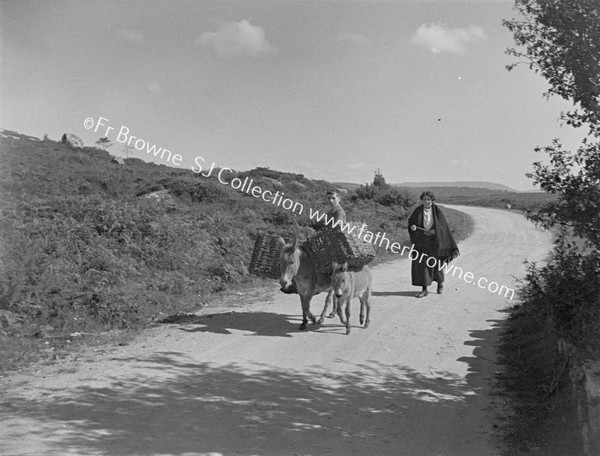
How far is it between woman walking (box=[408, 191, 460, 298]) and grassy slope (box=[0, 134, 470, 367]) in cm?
424

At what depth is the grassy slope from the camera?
8.73 meters

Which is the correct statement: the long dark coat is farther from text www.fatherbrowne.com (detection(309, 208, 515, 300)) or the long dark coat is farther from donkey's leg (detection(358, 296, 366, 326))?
donkey's leg (detection(358, 296, 366, 326))

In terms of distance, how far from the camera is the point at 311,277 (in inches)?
340

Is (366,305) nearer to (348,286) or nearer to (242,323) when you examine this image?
(348,286)

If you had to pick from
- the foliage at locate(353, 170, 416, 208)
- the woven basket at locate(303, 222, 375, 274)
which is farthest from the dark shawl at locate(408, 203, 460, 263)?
the foliage at locate(353, 170, 416, 208)

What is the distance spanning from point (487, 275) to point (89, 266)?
10.4m

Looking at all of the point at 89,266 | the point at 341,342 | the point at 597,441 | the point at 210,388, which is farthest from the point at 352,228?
the point at 89,266

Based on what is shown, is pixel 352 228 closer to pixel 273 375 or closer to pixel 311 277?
pixel 311 277

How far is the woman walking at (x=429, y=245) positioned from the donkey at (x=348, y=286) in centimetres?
301

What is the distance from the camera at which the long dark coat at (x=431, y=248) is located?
1171 centimetres

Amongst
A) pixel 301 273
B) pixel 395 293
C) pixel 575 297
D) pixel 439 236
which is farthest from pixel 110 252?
pixel 575 297

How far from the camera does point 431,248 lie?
11906 mm

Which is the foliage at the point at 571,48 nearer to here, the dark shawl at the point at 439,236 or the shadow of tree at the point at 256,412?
the shadow of tree at the point at 256,412

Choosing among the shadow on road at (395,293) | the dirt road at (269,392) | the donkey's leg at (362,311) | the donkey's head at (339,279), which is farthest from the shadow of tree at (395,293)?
the donkey's head at (339,279)
